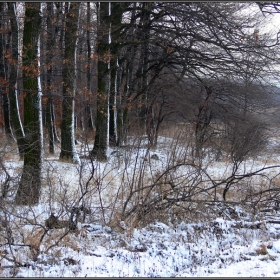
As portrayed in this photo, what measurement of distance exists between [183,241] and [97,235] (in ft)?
4.81

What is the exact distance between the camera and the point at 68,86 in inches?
480

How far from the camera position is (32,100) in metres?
7.74

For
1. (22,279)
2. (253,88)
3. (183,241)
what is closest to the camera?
(22,279)

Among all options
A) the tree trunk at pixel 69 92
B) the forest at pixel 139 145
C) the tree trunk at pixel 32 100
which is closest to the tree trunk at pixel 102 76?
the forest at pixel 139 145

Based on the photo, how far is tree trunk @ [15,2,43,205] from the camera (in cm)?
745

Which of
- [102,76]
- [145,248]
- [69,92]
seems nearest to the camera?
[145,248]

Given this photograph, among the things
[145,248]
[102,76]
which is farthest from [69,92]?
[145,248]

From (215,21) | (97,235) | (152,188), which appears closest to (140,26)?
(215,21)

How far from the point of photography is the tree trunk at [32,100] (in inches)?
293

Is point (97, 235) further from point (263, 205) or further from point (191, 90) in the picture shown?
point (191, 90)

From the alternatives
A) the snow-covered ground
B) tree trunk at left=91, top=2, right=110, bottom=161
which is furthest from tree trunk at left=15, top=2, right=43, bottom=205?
tree trunk at left=91, top=2, right=110, bottom=161

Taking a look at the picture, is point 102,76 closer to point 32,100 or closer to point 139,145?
point 32,100

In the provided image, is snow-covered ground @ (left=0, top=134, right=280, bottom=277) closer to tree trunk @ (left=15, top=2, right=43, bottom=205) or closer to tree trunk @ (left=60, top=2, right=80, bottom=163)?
tree trunk @ (left=15, top=2, right=43, bottom=205)

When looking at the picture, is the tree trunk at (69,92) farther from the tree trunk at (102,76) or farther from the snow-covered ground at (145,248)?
the snow-covered ground at (145,248)
